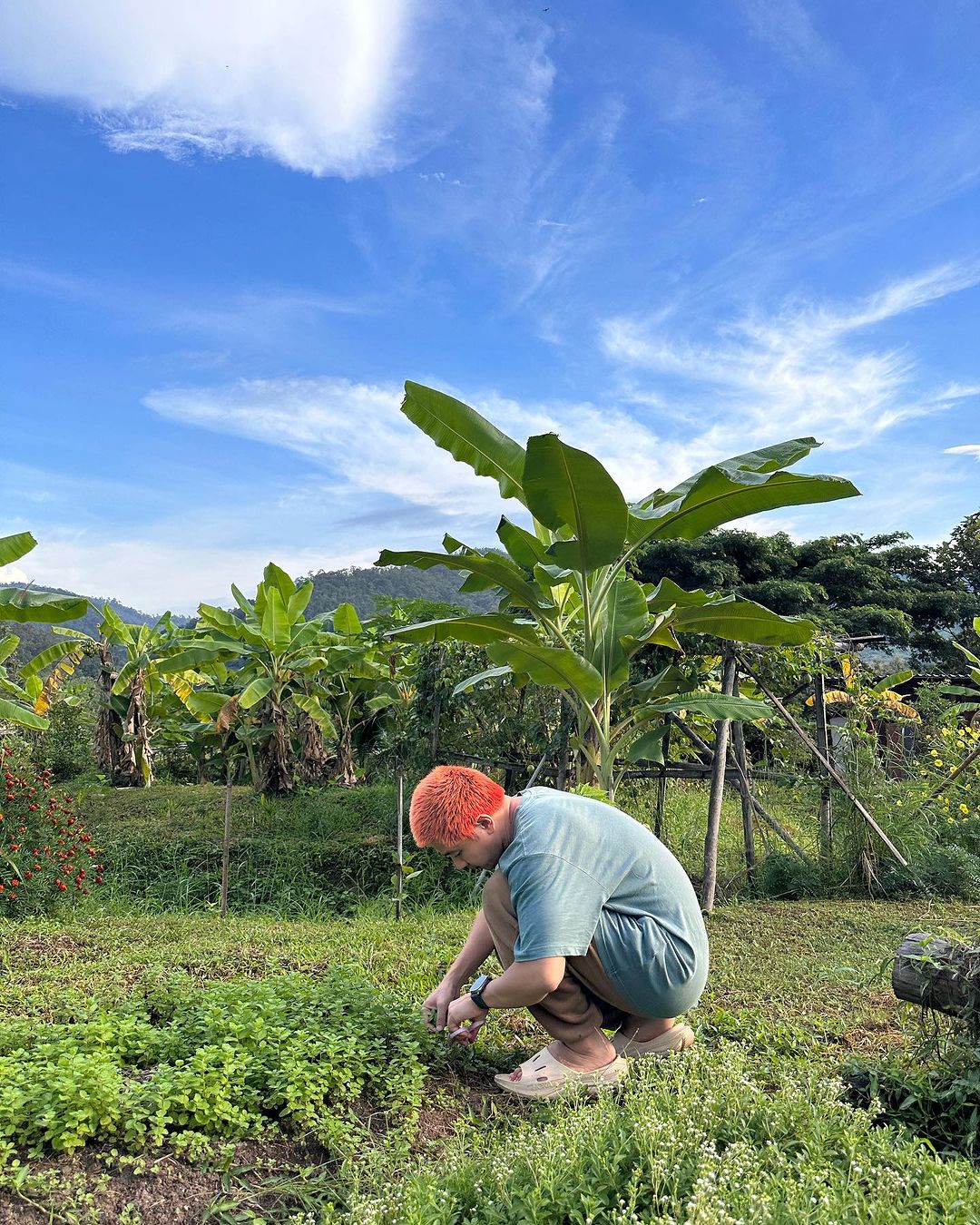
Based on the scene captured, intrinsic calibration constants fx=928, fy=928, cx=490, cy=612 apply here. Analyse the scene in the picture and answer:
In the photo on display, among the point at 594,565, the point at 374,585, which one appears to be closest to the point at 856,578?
the point at 374,585

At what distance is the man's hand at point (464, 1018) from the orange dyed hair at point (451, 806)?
0.68 meters

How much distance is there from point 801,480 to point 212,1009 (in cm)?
436

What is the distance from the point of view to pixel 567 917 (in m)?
3.14

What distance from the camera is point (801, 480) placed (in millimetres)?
5723

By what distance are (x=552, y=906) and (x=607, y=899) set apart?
29 centimetres

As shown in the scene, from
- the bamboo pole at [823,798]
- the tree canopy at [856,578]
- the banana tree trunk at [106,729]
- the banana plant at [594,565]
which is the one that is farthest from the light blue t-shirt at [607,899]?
the tree canopy at [856,578]

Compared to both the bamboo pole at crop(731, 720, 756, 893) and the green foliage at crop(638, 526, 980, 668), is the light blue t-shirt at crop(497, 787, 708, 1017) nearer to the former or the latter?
the bamboo pole at crop(731, 720, 756, 893)

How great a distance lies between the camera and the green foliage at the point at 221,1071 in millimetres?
2871

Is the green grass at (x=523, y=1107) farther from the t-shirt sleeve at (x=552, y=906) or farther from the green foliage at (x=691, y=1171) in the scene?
the t-shirt sleeve at (x=552, y=906)

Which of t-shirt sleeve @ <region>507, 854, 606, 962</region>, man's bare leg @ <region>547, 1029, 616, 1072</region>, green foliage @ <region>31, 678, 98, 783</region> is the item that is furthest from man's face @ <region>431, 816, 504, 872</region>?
green foliage @ <region>31, 678, 98, 783</region>

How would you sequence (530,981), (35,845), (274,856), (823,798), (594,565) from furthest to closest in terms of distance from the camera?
(274,856) < (823,798) < (35,845) < (594,565) < (530,981)

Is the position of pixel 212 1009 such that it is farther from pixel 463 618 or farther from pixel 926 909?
pixel 926 909

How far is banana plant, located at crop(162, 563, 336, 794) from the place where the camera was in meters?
9.72

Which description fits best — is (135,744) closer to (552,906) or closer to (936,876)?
(936,876)
